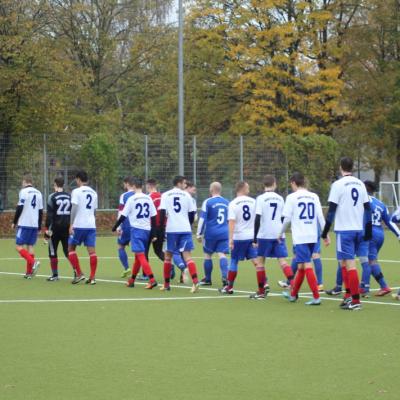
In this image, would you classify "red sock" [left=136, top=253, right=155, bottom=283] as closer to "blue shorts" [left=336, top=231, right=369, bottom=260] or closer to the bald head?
the bald head

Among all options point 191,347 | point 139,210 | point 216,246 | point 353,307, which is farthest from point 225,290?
point 191,347

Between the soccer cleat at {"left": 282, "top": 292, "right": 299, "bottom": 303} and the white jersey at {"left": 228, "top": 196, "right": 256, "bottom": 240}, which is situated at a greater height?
the white jersey at {"left": 228, "top": 196, "right": 256, "bottom": 240}

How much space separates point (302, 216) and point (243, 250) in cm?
200

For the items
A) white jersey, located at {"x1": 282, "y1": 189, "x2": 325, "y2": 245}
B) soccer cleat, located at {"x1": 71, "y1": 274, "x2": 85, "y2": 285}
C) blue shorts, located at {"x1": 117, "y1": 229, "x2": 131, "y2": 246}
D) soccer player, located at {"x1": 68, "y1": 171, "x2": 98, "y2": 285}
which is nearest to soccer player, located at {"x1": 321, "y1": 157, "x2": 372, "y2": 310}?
white jersey, located at {"x1": 282, "y1": 189, "x2": 325, "y2": 245}

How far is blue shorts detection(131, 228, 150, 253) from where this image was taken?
57.3ft

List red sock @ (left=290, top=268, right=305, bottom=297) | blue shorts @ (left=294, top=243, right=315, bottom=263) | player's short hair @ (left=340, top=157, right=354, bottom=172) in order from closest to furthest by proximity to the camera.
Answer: player's short hair @ (left=340, top=157, right=354, bottom=172), blue shorts @ (left=294, top=243, right=315, bottom=263), red sock @ (left=290, top=268, right=305, bottom=297)

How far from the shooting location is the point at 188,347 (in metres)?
10.7

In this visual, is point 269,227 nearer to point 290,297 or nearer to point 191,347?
point 290,297

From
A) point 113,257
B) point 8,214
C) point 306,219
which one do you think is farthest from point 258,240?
point 8,214

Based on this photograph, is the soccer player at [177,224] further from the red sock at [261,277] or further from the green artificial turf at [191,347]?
the red sock at [261,277]

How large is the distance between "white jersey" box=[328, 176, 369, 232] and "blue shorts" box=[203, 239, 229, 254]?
434cm

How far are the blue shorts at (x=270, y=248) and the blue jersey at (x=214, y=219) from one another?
7.75 ft

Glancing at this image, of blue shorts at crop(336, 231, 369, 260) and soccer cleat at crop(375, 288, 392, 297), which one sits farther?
soccer cleat at crop(375, 288, 392, 297)

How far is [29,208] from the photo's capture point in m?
20.0
